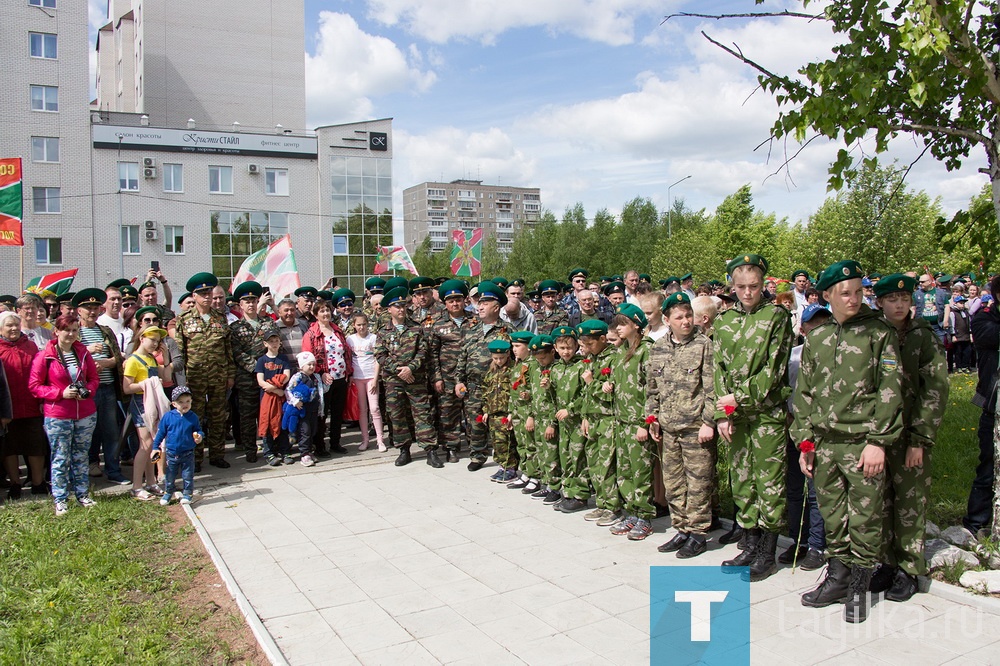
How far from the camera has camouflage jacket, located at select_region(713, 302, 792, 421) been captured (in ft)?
15.7

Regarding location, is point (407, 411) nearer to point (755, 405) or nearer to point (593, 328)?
point (593, 328)

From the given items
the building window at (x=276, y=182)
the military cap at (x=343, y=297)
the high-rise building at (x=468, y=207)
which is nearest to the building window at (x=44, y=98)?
the building window at (x=276, y=182)

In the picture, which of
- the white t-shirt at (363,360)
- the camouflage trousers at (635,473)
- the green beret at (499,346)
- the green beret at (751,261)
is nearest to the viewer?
the green beret at (751,261)

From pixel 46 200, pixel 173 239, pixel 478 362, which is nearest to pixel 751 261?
pixel 478 362

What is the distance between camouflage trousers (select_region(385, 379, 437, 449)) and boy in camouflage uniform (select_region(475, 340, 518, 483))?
42.8 inches

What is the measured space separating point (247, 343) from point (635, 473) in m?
5.33

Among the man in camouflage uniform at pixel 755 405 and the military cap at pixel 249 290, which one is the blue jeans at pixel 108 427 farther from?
the man in camouflage uniform at pixel 755 405

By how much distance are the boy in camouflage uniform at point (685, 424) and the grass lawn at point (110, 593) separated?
315 cm

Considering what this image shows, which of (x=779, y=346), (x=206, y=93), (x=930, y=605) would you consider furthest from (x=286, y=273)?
(x=206, y=93)

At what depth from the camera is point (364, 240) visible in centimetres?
4053

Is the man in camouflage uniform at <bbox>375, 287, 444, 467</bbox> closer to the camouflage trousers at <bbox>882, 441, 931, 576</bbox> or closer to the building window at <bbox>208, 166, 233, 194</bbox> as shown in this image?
the camouflage trousers at <bbox>882, 441, 931, 576</bbox>

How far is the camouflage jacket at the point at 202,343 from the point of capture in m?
8.33

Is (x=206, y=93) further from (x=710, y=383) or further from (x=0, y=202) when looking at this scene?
(x=710, y=383)

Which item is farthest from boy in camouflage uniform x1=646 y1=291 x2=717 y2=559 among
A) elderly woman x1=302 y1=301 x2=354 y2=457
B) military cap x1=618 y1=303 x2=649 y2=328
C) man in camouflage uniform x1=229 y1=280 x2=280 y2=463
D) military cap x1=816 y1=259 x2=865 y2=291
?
man in camouflage uniform x1=229 y1=280 x2=280 y2=463
